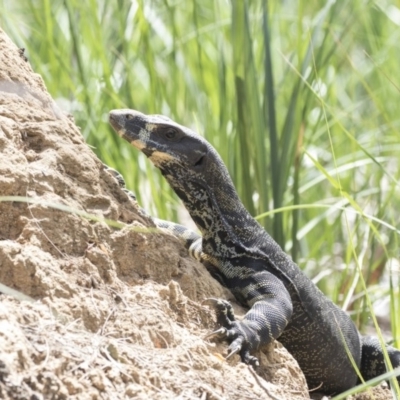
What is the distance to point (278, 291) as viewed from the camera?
568 cm

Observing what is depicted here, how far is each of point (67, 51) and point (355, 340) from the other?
12.7 ft

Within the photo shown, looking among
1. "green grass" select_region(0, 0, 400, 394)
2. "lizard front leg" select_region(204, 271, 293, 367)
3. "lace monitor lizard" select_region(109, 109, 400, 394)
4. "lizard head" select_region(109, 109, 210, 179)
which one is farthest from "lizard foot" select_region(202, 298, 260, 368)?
"green grass" select_region(0, 0, 400, 394)

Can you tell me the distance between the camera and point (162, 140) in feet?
18.7

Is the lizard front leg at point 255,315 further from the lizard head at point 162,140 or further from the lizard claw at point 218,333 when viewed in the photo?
the lizard head at point 162,140

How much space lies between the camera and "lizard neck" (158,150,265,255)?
580 cm

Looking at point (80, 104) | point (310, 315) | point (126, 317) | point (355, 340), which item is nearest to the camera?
point (126, 317)

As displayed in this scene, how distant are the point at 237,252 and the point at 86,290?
1.84 meters

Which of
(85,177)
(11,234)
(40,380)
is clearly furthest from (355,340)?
(40,380)

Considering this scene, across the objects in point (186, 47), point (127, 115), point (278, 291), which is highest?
point (186, 47)

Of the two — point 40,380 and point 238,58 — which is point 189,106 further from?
point 40,380

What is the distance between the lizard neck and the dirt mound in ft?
1.79

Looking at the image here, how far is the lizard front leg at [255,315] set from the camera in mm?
4770

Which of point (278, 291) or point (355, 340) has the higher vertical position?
point (278, 291)

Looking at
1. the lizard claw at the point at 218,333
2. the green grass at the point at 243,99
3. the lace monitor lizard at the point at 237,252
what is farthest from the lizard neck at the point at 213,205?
the lizard claw at the point at 218,333
